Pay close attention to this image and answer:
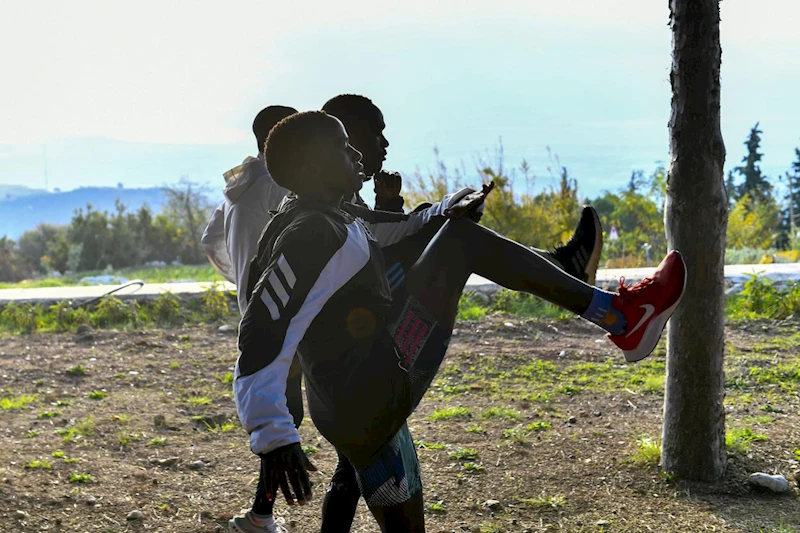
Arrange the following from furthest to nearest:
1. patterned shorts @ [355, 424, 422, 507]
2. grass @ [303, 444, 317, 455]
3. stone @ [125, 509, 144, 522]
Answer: grass @ [303, 444, 317, 455], stone @ [125, 509, 144, 522], patterned shorts @ [355, 424, 422, 507]

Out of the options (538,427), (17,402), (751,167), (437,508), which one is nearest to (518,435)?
(538,427)

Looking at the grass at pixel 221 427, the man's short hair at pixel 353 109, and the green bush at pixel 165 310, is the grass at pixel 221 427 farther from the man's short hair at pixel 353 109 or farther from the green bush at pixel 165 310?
the green bush at pixel 165 310

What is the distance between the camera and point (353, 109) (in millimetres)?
3189

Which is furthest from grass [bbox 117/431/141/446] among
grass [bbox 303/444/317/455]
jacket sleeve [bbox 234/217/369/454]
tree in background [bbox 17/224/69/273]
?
tree in background [bbox 17/224/69/273]

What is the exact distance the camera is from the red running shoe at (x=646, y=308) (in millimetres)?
2684

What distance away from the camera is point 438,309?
103 inches

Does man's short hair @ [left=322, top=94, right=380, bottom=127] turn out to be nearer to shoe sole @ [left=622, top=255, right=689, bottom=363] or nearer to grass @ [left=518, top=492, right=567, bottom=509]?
shoe sole @ [left=622, top=255, right=689, bottom=363]

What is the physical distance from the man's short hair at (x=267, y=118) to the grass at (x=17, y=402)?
3.38 m

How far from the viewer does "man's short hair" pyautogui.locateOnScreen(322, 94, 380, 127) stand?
3180mm

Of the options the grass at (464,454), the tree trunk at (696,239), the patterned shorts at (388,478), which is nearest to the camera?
the patterned shorts at (388,478)

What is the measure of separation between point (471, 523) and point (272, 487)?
187cm

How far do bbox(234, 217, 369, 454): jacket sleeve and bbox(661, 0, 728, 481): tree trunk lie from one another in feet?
6.93

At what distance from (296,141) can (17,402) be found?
4468 millimetres

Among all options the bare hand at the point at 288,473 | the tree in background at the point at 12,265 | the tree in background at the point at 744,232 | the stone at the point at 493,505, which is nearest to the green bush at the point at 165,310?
the stone at the point at 493,505
